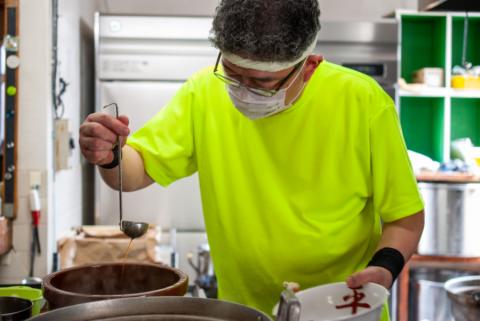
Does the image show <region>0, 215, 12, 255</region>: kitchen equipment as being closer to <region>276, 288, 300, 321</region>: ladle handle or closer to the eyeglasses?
the eyeglasses

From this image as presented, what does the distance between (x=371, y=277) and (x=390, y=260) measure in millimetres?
161

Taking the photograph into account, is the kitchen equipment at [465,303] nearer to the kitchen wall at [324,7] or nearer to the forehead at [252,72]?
the forehead at [252,72]

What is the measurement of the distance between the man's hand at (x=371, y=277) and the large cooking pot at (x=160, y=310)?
0.32 meters

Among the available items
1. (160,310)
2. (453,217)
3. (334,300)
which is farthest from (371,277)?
(453,217)

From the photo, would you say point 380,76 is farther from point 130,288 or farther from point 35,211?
point 130,288

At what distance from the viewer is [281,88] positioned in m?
1.38

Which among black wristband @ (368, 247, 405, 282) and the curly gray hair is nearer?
the curly gray hair

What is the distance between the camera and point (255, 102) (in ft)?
4.54

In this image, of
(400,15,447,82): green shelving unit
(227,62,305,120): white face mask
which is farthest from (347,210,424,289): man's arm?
(400,15,447,82): green shelving unit

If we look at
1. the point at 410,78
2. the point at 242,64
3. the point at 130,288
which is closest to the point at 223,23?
the point at 242,64

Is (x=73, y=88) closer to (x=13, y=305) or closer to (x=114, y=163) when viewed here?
(x=114, y=163)

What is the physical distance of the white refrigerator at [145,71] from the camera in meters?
3.87

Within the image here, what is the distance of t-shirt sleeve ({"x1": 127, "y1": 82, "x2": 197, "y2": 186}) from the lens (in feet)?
5.11

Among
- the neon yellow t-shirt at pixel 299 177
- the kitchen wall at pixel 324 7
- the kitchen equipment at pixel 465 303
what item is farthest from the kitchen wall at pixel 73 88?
the kitchen equipment at pixel 465 303
